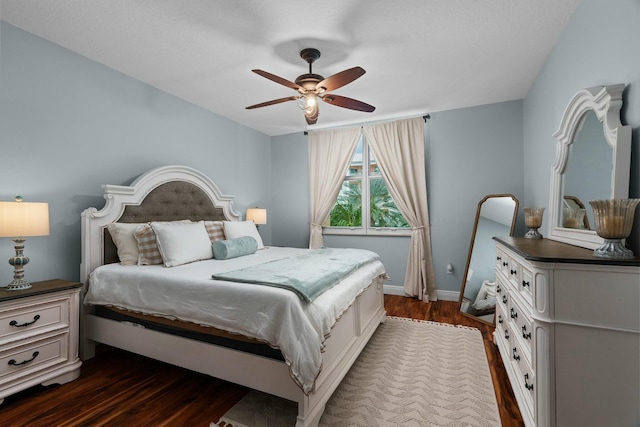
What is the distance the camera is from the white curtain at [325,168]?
4578 mm

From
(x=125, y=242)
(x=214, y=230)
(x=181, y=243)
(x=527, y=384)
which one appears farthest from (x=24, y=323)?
(x=527, y=384)

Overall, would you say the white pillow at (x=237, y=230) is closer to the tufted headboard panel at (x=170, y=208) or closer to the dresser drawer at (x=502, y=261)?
the tufted headboard panel at (x=170, y=208)

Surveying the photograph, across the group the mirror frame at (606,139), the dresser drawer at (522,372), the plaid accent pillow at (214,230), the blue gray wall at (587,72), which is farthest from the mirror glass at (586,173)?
the plaid accent pillow at (214,230)

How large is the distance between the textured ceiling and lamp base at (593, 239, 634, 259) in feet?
5.39

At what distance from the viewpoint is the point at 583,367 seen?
51.8 inches

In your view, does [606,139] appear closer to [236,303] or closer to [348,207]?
[236,303]

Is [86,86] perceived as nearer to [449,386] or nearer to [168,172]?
[168,172]

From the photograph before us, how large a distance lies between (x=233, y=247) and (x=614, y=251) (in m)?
2.72

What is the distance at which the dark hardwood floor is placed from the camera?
1.74 meters

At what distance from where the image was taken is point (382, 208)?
4.54 metres

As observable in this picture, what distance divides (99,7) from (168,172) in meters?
1.52

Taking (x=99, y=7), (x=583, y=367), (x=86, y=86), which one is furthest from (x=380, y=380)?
(x=86, y=86)

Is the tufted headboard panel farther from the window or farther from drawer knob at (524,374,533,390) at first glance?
drawer knob at (524,374,533,390)

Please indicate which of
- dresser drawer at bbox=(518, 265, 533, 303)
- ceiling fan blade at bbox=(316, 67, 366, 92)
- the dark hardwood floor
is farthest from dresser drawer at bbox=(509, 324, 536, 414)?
ceiling fan blade at bbox=(316, 67, 366, 92)
